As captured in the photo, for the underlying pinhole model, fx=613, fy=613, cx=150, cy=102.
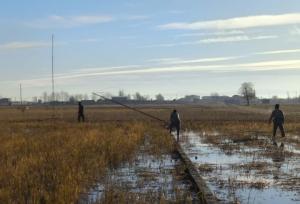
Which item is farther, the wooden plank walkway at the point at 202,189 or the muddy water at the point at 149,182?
the muddy water at the point at 149,182

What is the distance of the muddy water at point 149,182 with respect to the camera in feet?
38.3

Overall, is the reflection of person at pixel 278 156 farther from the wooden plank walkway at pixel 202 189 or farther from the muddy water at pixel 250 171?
the wooden plank walkway at pixel 202 189

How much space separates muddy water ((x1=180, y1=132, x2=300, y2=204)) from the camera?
12.4m

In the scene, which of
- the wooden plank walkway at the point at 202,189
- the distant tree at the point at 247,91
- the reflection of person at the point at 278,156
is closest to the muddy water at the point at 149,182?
the wooden plank walkway at the point at 202,189

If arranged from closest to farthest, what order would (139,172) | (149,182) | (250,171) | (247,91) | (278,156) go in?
(149,182), (139,172), (250,171), (278,156), (247,91)

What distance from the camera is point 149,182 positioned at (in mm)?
14094

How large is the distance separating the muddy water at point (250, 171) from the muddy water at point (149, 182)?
659 mm

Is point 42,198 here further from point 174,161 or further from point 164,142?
point 164,142

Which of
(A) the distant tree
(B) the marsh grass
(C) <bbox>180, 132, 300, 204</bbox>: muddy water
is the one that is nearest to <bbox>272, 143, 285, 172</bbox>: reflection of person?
Answer: (C) <bbox>180, 132, 300, 204</bbox>: muddy water

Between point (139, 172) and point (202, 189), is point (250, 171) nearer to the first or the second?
point (139, 172)

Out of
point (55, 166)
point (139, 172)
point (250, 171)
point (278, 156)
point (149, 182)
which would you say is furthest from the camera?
point (278, 156)

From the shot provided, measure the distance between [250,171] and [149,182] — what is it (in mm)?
3494

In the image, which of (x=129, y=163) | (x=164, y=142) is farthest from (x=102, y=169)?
(x=164, y=142)

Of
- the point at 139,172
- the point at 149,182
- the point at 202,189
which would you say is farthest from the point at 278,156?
the point at 202,189
